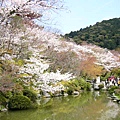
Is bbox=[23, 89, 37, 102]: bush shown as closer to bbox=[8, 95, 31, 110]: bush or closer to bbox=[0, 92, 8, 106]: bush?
bbox=[8, 95, 31, 110]: bush

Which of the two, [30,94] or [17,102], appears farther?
[30,94]

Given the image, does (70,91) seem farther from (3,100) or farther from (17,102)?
(3,100)

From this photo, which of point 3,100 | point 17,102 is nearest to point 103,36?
point 17,102

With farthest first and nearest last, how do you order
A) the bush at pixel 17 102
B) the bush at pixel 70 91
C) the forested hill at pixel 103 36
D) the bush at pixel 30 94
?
1. the forested hill at pixel 103 36
2. the bush at pixel 70 91
3. the bush at pixel 30 94
4. the bush at pixel 17 102

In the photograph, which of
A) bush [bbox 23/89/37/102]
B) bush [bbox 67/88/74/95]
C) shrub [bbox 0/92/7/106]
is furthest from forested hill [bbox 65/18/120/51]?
shrub [bbox 0/92/7/106]

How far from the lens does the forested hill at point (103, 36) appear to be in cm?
4284

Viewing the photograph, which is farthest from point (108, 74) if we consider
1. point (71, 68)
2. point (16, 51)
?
point (16, 51)

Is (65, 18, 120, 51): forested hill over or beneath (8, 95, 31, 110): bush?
over

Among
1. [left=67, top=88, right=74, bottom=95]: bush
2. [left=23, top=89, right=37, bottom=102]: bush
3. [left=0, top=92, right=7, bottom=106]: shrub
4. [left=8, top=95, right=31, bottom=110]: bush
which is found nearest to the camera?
[left=0, top=92, right=7, bottom=106]: shrub

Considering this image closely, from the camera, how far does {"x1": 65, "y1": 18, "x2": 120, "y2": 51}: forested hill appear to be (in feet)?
141

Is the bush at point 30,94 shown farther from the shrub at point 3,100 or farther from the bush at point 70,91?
the bush at point 70,91

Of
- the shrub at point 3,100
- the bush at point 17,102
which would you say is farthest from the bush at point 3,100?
the bush at point 17,102

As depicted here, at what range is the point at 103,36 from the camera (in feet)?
145

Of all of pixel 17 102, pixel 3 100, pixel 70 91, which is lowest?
pixel 70 91
